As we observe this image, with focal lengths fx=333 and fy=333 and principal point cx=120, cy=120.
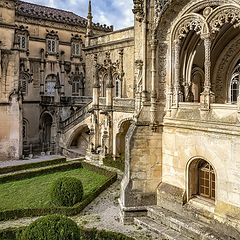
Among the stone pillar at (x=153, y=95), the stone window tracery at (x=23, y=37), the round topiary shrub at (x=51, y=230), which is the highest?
the stone window tracery at (x=23, y=37)

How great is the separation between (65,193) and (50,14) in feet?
86.9

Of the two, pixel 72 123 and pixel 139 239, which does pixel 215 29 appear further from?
pixel 72 123

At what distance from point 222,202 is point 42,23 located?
30.3 m

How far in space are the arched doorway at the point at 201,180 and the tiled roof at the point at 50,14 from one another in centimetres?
2794

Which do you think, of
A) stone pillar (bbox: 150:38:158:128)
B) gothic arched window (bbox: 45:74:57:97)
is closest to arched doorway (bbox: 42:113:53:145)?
gothic arched window (bbox: 45:74:57:97)

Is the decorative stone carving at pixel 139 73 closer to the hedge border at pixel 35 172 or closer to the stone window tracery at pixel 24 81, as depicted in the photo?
the hedge border at pixel 35 172

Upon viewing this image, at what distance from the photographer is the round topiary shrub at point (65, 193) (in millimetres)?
15375

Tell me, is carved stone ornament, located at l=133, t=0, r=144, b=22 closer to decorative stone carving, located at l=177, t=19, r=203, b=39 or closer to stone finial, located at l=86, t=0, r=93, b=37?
decorative stone carving, located at l=177, t=19, r=203, b=39

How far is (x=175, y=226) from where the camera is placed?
12.0m

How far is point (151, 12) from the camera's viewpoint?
13.5 m

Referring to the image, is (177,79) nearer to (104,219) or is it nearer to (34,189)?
(104,219)

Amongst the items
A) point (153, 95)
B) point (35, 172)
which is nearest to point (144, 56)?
point (153, 95)

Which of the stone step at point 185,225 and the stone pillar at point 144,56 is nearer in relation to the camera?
the stone step at point 185,225

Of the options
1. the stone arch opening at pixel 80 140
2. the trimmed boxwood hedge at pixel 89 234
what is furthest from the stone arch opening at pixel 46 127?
the trimmed boxwood hedge at pixel 89 234
